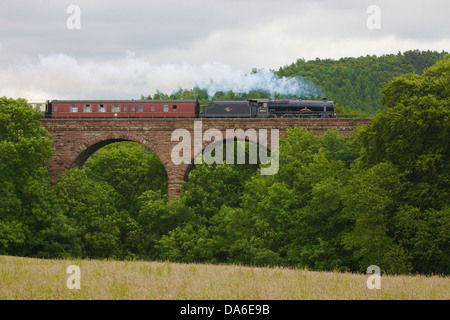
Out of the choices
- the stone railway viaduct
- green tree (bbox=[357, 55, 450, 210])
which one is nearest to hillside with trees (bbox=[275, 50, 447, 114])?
the stone railway viaduct

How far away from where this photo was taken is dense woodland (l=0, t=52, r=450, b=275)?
32.1 metres

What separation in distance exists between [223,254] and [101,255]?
36.8ft

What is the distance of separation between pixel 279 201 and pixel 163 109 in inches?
637

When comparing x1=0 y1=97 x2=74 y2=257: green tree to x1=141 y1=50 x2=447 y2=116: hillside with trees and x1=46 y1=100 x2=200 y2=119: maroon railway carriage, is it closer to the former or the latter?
x1=46 y1=100 x2=200 y2=119: maroon railway carriage

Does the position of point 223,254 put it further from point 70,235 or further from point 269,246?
point 70,235

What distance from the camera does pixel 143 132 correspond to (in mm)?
50312

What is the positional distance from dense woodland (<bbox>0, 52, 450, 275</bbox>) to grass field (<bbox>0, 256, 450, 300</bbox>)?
916cm

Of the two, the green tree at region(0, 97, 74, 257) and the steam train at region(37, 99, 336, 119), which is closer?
the green tree at region(0, 97, 74, 257)

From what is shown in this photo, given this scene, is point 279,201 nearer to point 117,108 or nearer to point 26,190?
point 26,190

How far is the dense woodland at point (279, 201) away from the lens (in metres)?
32.1

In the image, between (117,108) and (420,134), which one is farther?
(117,108)

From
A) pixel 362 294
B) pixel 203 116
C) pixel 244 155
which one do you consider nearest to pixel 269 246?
pixel 203 116

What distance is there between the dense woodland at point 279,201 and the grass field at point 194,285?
9.16m

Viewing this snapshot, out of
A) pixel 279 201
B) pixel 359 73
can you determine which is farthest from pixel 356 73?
pixel 279 201
